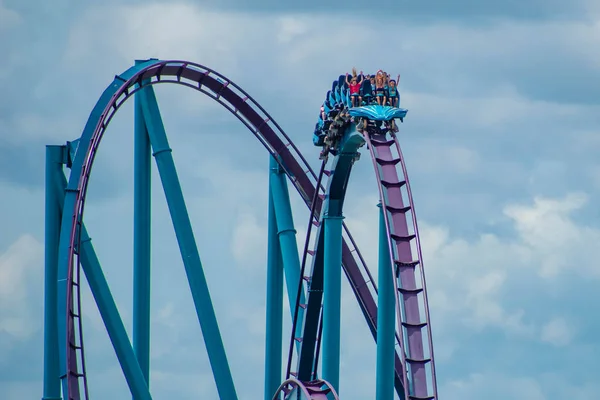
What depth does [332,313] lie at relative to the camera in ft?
98.9

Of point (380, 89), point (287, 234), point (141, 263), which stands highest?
point (287, 234)

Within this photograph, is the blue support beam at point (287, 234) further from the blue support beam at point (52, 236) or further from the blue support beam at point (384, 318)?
the blue support beam at point (52, 236)

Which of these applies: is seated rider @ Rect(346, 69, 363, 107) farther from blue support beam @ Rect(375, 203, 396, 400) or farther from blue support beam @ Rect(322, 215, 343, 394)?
blue support beam @ Rect(322, 215, 343, 394)

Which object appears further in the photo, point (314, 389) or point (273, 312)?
point (273, 312)

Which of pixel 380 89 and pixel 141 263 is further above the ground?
pixel 380 89

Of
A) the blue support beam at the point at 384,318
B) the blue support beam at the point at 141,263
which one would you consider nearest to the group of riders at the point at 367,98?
the blue support beam at the point at 384,318

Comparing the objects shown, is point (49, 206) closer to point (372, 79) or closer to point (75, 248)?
point (75, 248)

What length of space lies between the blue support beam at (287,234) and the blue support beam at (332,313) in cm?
221

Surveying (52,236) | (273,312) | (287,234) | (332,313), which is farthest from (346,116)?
(52,236)

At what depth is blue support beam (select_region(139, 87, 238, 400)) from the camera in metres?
32.5

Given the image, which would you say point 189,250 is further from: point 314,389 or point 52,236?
point 314,389

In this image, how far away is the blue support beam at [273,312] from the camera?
3381 centimetres

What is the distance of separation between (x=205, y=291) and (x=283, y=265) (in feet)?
5.36

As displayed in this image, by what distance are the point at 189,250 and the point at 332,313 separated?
3778mm
